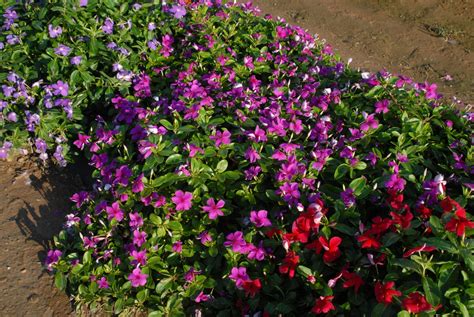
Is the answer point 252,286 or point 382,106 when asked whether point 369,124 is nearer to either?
point 382,106

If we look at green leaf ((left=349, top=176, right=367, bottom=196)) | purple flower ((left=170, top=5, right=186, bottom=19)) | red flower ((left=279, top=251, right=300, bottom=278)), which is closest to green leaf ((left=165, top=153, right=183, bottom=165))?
red flower ((left=279, top=251, right=300, bottom=278))

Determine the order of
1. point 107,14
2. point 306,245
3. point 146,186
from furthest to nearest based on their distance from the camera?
1. point 107,14
2. point 146,186
3. point 306,245

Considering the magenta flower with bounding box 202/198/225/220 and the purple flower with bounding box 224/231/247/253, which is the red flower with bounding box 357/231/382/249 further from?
the magenta flower with bounding box 202/198/225/220

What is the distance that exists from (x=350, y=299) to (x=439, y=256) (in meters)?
0.41

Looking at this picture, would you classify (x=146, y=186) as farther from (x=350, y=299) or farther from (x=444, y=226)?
(x=444, y=226)

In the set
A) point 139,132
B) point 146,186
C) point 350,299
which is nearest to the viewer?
point 350,299

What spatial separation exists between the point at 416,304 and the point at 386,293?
0.38 feet

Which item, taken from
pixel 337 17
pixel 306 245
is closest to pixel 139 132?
pixel 306 245

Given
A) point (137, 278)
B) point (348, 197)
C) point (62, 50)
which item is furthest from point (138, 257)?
point (62, 50)

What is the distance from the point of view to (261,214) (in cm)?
223

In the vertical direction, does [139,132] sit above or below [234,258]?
above

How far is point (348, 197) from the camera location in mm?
2193

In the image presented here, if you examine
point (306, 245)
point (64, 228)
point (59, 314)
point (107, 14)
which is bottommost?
point (59, 314)

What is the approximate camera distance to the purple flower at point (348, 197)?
2170mm
